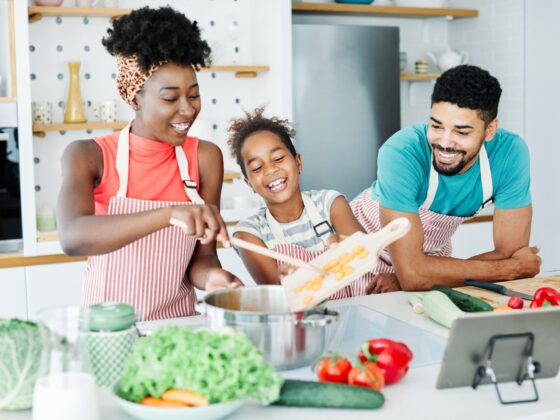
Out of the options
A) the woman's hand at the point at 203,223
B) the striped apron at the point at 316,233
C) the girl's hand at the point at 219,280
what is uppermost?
the woman's hand at the point at 203,223

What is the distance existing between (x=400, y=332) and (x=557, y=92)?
12.3 feet

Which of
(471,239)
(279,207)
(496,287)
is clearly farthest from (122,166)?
(471,239)

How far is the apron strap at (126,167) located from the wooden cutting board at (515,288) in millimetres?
820

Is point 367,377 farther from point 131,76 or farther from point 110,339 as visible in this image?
point 131,76

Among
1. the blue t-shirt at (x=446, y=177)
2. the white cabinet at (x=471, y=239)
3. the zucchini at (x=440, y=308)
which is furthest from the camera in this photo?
the white cabinet at (x=471, y=239)

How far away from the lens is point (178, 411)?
1.24m

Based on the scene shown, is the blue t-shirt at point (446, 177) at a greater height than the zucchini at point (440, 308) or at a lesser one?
greater

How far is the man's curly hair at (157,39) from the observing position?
2.03m

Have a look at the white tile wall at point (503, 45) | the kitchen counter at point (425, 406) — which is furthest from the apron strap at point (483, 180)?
the white tile wall at point (503, 45)

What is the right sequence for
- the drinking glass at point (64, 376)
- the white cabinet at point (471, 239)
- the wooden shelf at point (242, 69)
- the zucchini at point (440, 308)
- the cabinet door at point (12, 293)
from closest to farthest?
the drinking glass at point (64, 376), the zucchini at point (440, 308), the cabinet door at point (12, 293), the wooden shelf at point (242, 69), the white cabinet at point (471, 239)

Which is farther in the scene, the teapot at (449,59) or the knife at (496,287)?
the teapot at (449,59)

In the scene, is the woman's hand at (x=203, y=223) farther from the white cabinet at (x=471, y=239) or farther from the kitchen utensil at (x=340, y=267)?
the white cabinet at (x=471, y=239)

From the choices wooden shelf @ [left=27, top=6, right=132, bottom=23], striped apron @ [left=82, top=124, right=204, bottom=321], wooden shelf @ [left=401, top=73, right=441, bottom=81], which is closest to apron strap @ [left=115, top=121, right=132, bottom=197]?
striped apron @ [left=82, top=124, right=204, bottom=321]

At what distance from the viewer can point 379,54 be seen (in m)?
4.66
